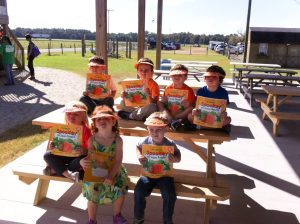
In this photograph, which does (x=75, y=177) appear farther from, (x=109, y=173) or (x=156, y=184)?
(x=156, y=184)

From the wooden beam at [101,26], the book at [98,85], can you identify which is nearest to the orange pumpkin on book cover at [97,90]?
the book at [98,85]

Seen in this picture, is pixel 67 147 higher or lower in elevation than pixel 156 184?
higher

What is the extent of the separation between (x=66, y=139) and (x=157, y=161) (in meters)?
0.86

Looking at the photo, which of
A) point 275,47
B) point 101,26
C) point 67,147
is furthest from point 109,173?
point 275,47

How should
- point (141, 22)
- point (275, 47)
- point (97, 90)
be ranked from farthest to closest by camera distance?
point (275, 47), point (141, 22), point (97, 90)

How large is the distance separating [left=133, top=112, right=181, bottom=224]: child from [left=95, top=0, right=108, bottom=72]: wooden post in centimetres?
260

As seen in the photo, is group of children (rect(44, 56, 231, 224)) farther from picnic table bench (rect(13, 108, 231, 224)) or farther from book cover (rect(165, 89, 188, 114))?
book cover (rect(165, 89, 188, 114))

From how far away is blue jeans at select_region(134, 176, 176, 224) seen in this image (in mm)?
3059

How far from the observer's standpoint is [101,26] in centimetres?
543

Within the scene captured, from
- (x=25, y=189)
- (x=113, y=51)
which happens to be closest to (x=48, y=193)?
(x=25, y=189)

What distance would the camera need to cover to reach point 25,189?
3924 millimetres

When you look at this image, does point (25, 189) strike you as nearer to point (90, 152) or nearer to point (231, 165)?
point (90, 152)

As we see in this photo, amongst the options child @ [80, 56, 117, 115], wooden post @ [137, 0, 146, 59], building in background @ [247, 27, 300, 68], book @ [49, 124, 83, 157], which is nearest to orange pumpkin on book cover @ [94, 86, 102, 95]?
child @ [80, 56, 117, 115]

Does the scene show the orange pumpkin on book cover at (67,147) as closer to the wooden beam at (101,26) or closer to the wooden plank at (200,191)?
the wooden plank at (200,191)
